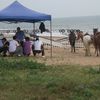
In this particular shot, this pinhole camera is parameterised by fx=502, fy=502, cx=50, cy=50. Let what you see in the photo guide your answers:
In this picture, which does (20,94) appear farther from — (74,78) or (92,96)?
(74,78)

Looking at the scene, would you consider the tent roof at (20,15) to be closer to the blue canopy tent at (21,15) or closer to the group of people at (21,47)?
the blue canopy tent at (21,15)

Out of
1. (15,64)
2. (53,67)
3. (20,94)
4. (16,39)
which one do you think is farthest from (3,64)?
(16,39)

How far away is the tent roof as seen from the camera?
23.2 meters

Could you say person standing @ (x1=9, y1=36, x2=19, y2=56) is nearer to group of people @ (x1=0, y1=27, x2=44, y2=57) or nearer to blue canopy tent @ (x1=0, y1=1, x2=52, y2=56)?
group of people @ (x1=0, y1=27, x2=44, y2=57)

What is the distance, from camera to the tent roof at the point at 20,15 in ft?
76.3

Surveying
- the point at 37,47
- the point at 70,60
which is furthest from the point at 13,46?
the point at 70,60

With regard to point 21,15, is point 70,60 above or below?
below

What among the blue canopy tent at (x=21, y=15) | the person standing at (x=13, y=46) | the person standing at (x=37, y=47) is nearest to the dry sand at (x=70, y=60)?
the person standing at (x=37, y=47)

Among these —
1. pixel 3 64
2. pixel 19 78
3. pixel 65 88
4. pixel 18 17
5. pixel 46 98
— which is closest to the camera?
pixel 46 98

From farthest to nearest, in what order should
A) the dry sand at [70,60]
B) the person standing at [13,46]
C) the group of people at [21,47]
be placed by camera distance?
the group of people at [21,47] → the person standing at [13,46] → the dry sand at [70,60]

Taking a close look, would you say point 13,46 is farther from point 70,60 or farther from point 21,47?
point 70,60

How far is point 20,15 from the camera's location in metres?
23.5

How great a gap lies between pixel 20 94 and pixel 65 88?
1.21 meters

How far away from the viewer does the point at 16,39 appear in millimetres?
24547
